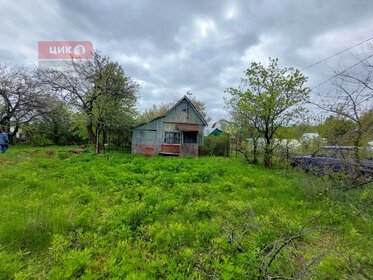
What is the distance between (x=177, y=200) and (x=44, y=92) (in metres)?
19.5

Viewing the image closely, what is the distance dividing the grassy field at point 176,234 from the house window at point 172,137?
9.81 meters

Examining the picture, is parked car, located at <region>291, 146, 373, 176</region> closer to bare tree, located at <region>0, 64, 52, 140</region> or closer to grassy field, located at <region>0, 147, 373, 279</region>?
grassy field, located at <region>0, 147, 373, 279</region>

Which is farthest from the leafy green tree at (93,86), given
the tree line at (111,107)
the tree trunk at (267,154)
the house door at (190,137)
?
the tree trunk at (267,154)

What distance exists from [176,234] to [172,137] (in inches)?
482

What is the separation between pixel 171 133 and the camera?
47.2 feet

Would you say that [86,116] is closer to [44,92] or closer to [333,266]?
[44,92]

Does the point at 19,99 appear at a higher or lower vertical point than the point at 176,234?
higher

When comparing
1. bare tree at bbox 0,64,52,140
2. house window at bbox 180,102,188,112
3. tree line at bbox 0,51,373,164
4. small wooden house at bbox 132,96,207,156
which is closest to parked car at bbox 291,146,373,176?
tree line at bbox 0,51,373,164

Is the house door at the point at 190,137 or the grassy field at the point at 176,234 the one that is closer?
the grassy field at the point at 176,234

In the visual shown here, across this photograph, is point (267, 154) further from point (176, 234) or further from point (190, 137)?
point (190, 137)

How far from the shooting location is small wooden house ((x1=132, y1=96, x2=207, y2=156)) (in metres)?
13.7

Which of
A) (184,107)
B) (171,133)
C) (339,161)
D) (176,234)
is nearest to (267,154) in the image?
(339,161)

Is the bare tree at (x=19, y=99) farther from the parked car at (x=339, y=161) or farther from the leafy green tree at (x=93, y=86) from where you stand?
the parked car at (x=339, y=161)

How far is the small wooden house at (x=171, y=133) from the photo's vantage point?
1368 centimetres
